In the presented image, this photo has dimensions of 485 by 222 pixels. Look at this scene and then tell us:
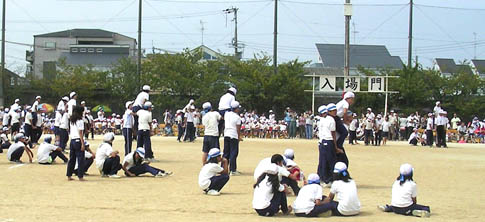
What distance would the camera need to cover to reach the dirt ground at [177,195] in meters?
8.72

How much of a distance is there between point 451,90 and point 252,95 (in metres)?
13.9

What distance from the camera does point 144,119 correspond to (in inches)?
638

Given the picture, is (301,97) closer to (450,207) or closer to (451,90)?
(451,90)

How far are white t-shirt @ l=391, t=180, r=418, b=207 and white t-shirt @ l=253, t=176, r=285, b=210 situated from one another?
171 cm

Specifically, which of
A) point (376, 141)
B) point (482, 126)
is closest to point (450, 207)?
point (376, 141)

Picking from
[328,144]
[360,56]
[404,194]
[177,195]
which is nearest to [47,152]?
[177,195]

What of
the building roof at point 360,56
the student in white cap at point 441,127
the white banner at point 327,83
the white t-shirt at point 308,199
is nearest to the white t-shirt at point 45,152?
the white t-shirt at point 308,199

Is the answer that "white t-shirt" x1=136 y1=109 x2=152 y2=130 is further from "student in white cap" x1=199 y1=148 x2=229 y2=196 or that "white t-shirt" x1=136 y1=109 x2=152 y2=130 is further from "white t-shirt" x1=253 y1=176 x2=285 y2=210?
"white t-shirt" x1=253 y1=176 x2=285 y2=210

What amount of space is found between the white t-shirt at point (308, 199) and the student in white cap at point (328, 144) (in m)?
2.93

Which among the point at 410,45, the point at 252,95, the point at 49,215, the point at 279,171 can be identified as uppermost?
the point at 410,45

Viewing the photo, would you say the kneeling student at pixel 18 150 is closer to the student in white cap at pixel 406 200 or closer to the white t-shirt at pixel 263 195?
the white t-shirt at pixel 263 195

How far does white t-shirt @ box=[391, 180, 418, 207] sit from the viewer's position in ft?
29.6

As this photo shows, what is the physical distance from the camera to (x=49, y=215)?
8484mm

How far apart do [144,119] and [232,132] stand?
11.8ft
